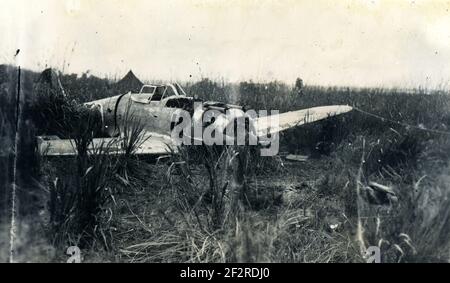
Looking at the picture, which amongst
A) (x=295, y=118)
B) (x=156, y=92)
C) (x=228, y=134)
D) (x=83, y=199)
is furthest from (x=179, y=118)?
(x=83, y=199)

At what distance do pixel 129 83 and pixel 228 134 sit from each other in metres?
1.09

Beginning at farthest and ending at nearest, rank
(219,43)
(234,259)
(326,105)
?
(326,105) → (219,43) → (234,259)

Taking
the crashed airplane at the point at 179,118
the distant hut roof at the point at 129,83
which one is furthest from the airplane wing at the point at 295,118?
the distant hut roof at the point at 129,83

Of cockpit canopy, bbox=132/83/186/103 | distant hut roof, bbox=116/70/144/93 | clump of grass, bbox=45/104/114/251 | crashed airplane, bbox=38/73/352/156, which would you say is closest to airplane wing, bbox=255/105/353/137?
crashed airplane, bbox=38/73/352/156

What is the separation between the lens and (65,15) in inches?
130

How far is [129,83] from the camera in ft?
12.5

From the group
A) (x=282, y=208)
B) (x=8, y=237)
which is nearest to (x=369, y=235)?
(x=282, y=208)

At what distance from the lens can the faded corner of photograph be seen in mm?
3150

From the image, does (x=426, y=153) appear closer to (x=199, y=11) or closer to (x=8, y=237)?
(x=199, y=11)

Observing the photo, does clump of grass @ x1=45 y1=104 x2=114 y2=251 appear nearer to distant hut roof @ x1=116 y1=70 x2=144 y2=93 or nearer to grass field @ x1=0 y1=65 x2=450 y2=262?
grass field @ x1=0 y1=65 x2=450 y2=262

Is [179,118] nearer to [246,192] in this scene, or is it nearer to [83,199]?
[246,192]

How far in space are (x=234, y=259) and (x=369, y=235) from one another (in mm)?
1132

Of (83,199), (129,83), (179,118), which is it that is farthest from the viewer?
(179,118)

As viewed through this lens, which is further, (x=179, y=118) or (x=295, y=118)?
(x=179, y=118)
